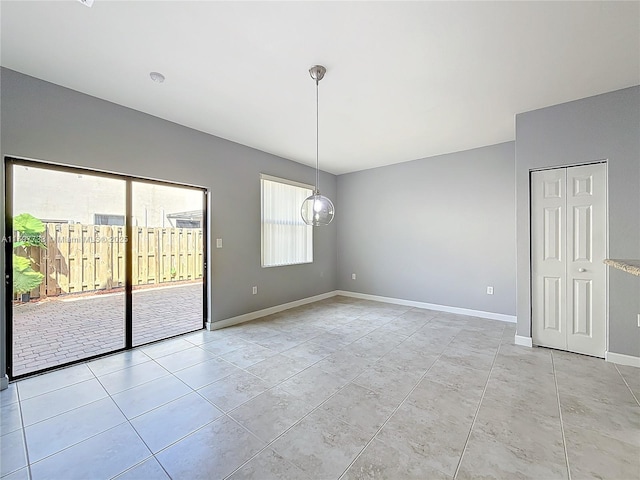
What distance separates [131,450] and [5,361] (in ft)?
5.91

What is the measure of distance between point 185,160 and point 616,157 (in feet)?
16.5

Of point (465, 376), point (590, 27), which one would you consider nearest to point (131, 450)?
point (465, 376)

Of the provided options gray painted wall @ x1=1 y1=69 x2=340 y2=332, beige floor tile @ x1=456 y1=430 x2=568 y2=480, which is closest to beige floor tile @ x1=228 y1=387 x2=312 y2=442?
beige floor tile @ x1=456 y1=430 x2=568 y2=480

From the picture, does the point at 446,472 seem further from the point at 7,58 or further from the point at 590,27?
the point at 7,58

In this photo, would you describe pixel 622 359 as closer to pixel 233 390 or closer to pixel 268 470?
pixel 268 470

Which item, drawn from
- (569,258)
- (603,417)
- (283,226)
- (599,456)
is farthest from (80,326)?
(569,258)

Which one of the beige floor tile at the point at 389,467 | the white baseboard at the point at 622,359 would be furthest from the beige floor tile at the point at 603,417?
the beige floor tile at the point at 389,467

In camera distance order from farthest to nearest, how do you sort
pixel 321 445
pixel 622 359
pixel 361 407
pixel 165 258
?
pixel 165 258
pixel 622 359
pixel 361 407
pixel 321 445

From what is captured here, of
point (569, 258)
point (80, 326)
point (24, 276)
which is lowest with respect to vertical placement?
point (80, 326)

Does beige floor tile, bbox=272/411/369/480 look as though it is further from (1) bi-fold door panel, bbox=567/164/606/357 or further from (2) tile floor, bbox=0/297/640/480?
(1) bi-fold door panel, bbox=567/164/606/357

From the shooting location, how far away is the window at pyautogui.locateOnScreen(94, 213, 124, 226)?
303 centimetres

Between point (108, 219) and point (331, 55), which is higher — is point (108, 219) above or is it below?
below

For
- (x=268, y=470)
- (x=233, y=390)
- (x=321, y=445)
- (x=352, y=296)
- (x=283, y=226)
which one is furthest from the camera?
(x=352, y=296)

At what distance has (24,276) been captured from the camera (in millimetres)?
2572
